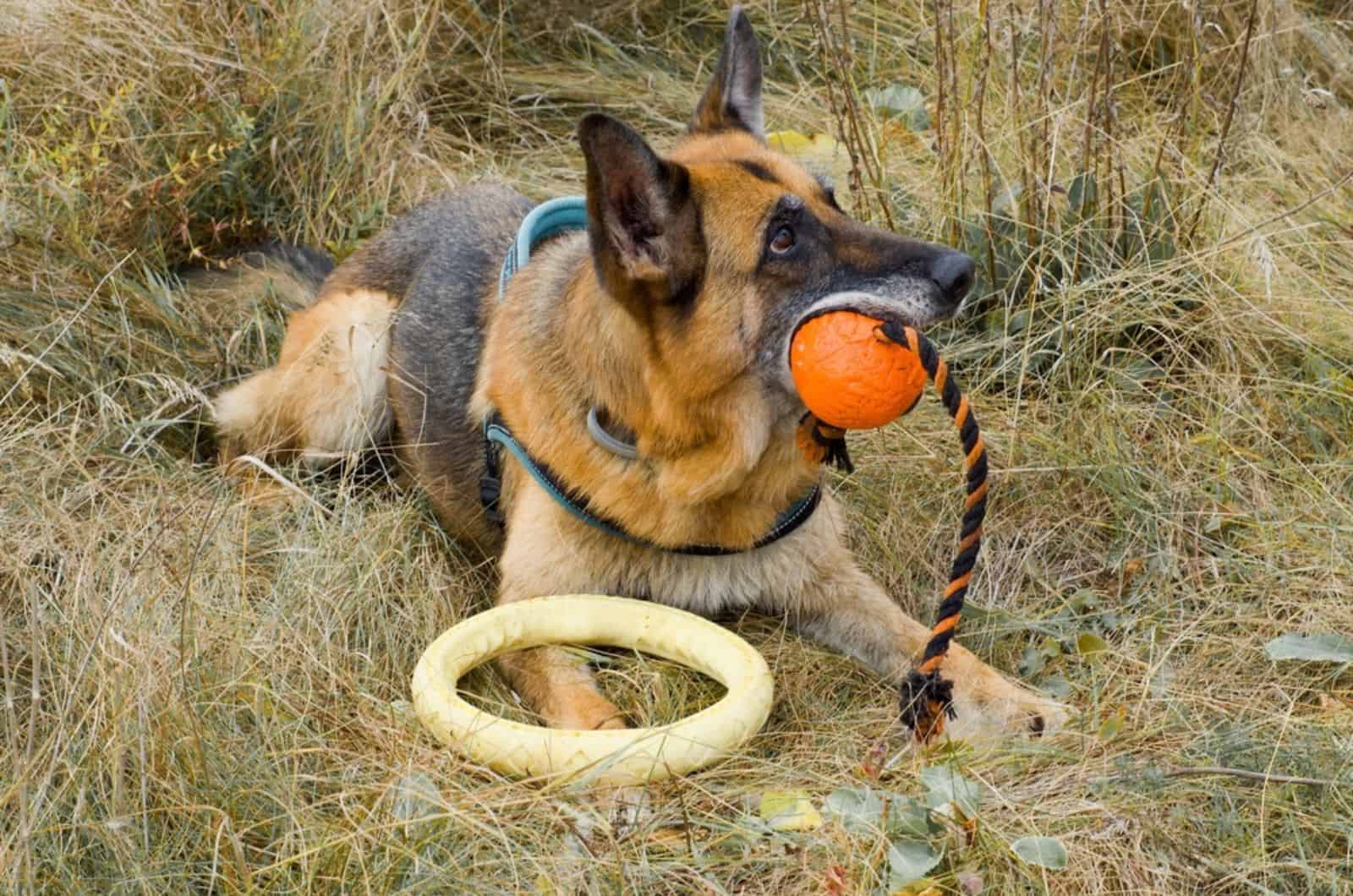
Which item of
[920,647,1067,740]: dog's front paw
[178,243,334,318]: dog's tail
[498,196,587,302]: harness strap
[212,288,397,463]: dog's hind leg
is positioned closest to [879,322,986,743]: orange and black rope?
[920,647,1067,740]: dog's front paw

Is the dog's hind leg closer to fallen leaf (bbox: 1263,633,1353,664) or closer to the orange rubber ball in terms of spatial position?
the orange rubber ball

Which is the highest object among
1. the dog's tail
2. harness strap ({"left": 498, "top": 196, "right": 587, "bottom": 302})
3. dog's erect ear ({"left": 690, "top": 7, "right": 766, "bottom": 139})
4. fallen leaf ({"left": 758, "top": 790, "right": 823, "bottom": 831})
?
dog's erect ear ({"left": 690, "top": 7, "right": 766, "bottom": 139})

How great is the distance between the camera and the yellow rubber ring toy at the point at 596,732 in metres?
3.40

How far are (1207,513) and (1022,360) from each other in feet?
2.56

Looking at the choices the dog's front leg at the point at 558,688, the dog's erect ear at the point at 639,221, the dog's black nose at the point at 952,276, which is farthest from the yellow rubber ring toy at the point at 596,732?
the dog's black nose at the point at 952,276

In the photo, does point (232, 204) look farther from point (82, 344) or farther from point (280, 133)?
point (82, 344)

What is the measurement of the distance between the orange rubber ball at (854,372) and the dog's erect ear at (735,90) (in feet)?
3.18

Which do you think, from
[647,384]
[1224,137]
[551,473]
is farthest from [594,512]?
[1224,137]

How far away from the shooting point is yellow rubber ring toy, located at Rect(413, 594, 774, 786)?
340 cm

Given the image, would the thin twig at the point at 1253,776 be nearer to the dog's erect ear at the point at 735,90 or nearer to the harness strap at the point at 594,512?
the harness strap at the point at 594,512

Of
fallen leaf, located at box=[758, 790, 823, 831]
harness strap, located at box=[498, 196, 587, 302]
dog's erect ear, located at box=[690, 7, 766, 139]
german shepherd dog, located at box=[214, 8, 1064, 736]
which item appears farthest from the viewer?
harness strap, located at box=[498, 196, 587, 302]

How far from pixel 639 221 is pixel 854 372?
0.63 metres

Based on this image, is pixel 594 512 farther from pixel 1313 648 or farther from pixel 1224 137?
pixel 1224 137

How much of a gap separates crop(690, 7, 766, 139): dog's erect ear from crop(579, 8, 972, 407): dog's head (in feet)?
1.54
